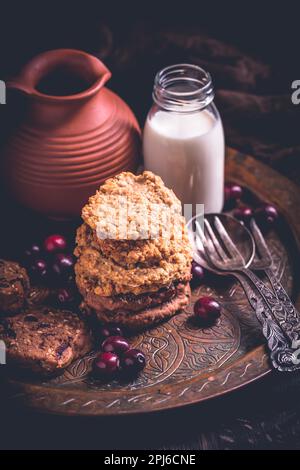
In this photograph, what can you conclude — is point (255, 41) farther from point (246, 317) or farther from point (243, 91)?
point (246, 317)

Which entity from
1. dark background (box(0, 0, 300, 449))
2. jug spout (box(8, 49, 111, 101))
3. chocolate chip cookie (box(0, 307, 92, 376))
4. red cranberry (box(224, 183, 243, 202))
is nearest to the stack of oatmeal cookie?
chocolate chip cookie (box(0, 307, 92, 376))

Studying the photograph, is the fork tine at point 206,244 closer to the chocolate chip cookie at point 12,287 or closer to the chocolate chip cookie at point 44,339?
the chocolate chip cookie at point 44,339

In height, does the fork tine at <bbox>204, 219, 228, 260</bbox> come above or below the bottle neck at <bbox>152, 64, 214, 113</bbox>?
below

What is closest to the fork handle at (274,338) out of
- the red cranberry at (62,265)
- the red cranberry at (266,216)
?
the red cranberry at (266,216)

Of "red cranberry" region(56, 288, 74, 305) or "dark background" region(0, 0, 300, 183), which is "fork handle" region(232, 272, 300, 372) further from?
"dark background" region(0, 0, 300, 183)

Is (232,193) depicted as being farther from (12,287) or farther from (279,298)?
(12,287)

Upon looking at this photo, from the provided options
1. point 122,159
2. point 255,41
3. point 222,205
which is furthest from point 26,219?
point 255,41
